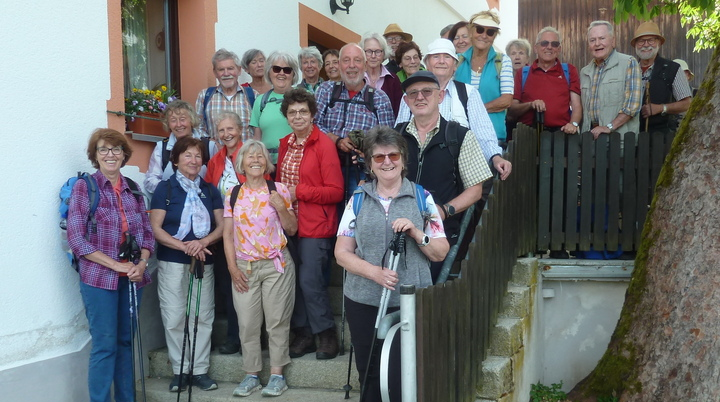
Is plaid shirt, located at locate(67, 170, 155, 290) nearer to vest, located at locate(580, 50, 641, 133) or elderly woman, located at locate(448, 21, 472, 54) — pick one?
elderly woman, located at locate(448, 21, 472, 54)

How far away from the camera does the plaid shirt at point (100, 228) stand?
4660 mm

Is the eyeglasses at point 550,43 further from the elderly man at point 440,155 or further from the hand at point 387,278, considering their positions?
the hand at point 387,278

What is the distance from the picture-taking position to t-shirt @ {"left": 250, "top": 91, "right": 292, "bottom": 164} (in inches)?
Answer: 229

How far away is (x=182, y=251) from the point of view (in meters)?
5.35

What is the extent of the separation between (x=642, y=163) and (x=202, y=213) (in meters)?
3.46

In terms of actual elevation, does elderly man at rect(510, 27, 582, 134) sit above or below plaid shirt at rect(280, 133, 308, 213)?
above

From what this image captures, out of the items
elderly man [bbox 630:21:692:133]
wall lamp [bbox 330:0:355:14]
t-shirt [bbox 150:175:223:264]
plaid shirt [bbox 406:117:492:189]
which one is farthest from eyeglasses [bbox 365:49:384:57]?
wall lamp [bbox 330:0:355:14]

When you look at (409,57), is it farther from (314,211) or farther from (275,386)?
(275,386)

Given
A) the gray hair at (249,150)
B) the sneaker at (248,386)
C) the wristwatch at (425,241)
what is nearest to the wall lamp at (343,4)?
the gray hair at (249,150)

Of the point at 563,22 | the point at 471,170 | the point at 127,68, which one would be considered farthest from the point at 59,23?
the point at 563,22

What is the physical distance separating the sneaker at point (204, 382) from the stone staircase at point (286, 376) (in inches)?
1.5

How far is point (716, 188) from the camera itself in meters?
4.14

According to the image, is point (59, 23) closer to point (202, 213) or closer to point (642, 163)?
point (202, 213)

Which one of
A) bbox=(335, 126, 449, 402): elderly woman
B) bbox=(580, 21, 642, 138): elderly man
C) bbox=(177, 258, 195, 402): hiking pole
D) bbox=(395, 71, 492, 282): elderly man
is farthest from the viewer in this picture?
bbox=(580, 21, 642, 138): elderly man
